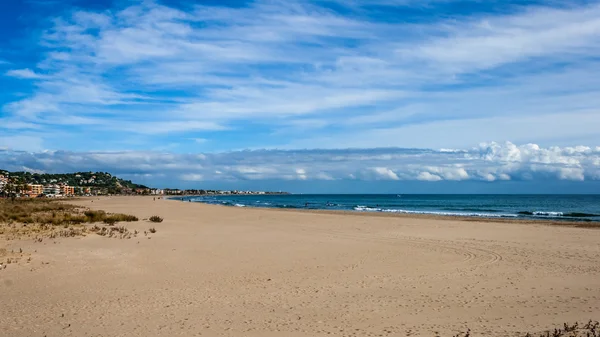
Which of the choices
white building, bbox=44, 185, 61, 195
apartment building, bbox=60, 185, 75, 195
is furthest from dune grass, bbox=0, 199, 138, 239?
apartment building, bbox=60, 185, 75, 195

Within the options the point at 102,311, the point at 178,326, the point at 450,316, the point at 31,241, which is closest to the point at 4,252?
the point at 31,241

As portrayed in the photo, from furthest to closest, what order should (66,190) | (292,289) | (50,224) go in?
1. (66,190)
2. (50,224)
3. (292,289)

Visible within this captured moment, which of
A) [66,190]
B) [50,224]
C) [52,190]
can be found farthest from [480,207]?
[66,190]

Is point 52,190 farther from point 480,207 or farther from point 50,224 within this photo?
point 50,224

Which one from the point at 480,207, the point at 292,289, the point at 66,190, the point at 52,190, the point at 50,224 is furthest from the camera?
the point at 66,190

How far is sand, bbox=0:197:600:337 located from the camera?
776cm

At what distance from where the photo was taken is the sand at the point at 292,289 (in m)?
7.76

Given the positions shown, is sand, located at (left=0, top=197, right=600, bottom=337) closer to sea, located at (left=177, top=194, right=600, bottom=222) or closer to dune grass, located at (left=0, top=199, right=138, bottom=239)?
dune grass, located at (left=0, top=199, right=138, bottom=239)

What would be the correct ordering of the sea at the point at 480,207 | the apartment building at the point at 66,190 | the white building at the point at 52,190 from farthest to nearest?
the apartment building at the point at 66,190 < the white building at the point at 52,190 < the sea at the point at 480,207

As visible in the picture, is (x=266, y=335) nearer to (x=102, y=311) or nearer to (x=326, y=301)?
(x=326, y=301)

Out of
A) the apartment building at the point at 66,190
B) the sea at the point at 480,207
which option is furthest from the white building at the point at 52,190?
the sea at the point at 480,207

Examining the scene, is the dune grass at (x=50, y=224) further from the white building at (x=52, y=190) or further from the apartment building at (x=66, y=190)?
the apartment building at (x=66, y=190)

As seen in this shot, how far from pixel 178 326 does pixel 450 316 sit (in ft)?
16.4

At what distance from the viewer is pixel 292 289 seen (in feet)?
34.4
